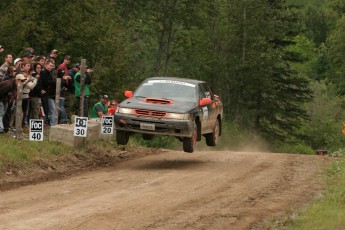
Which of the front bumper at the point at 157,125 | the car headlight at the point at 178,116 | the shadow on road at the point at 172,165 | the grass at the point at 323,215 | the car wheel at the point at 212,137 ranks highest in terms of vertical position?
the car headlight at the point at 178,116

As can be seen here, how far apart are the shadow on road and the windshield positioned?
5.34ft

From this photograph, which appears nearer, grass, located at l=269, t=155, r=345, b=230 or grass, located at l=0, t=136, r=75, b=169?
grass, located at l=269, t=155, r=345, b=230

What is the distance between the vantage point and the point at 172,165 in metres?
19.4

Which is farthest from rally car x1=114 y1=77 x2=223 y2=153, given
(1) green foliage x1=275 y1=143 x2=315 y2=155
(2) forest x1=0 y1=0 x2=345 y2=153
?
(1) green foliage x1=275 y1=143 x2=315 y2=155

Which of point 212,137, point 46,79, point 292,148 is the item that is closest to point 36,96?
point 46,79

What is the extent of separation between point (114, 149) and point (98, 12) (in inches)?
875

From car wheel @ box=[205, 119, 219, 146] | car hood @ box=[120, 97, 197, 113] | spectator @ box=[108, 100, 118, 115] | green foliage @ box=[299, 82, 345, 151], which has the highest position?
car hood @ box=[120, 97, 197, 113]

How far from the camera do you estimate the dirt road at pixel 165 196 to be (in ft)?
36.3

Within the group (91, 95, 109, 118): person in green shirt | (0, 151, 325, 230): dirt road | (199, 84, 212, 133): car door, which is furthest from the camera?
(91, 95, 109, 118): person in green shirt

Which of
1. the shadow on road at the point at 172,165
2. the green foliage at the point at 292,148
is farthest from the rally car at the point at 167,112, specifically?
the green foliage at the point at 292,148

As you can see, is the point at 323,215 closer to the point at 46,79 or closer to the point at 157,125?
the point at 157,125

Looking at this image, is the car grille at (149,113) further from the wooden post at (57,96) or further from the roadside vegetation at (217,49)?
the roadside vegetation at (217,49)

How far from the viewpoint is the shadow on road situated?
18.6 metres

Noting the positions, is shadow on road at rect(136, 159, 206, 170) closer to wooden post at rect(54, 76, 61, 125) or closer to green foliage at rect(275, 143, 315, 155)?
wooden post at rect(54, 76, 61, 125)
